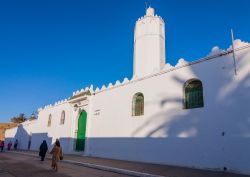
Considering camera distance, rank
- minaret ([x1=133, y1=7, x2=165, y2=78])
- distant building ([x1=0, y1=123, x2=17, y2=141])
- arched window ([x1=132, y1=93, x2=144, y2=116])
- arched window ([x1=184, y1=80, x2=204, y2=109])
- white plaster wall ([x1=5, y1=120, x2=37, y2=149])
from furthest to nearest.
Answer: distant building ([x1=0, y1=123, x2=17, y2=141])
white plaster wall ([x1=5, y1=120, x2=37, y2=149])
minaret ([x1=133, y1=7, x2=165, y2=78])
arched window ([x1=132, y1=93, x2=144, y2=116])
arched window ([x1=184, y1=80, x2=204, y2=109])

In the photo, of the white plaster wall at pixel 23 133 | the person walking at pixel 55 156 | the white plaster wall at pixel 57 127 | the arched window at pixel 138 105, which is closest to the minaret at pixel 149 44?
the arched window at pixel 138 105

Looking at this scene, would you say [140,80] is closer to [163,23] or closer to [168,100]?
[168,100]

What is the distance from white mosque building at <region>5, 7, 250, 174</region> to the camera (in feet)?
30.1

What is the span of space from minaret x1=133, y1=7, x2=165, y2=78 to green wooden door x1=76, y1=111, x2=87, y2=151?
5644mm

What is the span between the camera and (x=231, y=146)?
8945 millimetres

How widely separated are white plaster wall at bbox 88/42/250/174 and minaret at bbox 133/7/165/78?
3547 millimetres

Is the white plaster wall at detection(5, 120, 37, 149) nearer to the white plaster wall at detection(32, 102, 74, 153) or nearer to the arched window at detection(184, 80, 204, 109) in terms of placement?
the white plaster wall at detection(32, 102, 74, 153)

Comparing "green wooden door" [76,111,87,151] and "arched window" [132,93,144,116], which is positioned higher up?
"arched window" [132,93,144,116]

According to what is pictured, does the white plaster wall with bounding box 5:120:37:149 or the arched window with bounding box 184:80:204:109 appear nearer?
the arched window with bounding box 184:80:204:109

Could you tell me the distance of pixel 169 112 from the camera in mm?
11664

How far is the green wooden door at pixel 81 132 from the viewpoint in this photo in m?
18.4

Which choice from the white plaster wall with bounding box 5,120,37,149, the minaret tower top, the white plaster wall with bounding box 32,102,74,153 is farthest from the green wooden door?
the white plaster wall with bounding box 5,120,37,149

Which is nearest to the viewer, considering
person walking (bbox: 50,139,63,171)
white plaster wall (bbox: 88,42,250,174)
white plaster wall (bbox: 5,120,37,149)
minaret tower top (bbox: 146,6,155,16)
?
white plaster wall (bbox: 88,42,250,174)

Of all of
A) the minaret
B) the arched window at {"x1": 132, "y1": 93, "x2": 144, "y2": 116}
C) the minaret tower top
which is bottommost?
the arched window at {"x1": 132, "y1": 93, "x2": 144, "y2": 116}
